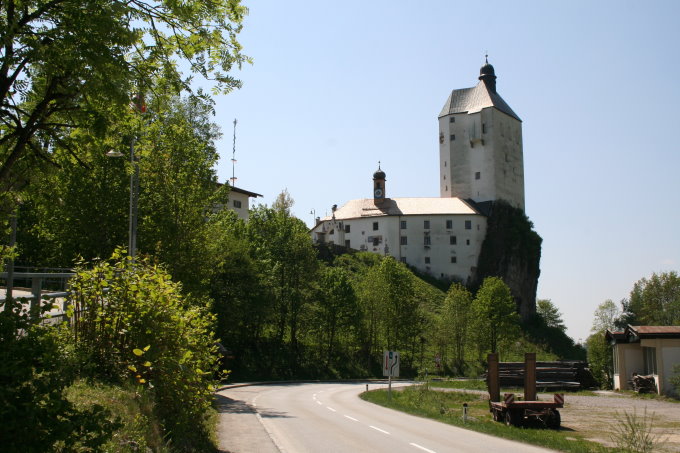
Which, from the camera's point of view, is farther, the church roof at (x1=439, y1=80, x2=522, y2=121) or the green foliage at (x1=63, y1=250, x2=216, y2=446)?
the church roof at (x1=439, y1=80, x2=522, y2=121)

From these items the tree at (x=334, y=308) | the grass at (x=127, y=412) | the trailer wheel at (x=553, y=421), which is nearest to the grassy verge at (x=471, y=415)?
the trailer wheel at (x=553, y=421)

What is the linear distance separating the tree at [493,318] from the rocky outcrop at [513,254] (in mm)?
34867

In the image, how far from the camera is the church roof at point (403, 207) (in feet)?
346

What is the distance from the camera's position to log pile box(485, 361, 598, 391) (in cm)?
3859

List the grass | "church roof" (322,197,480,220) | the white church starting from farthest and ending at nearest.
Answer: "church roof" (322,197,480,220)
the white church
the grass

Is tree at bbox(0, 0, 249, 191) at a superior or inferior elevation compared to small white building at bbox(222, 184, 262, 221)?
inferior

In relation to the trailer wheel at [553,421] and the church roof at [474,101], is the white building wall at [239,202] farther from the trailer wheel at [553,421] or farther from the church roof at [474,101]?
the trailer wheel at [553,421]

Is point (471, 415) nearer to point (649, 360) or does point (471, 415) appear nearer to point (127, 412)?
point (649, 360)

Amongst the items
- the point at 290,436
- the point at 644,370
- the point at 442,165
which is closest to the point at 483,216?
the point at 442,165

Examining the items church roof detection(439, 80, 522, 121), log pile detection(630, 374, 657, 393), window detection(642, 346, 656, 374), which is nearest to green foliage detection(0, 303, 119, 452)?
log pile detection(630, 374, 657, 393)

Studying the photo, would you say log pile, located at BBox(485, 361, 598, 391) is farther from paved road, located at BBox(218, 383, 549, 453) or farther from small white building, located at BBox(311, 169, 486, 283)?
small white building, located at BBox(311, 169, 486, 283)

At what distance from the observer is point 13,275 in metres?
10.4

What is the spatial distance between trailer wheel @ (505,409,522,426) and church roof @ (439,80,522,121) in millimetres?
95097

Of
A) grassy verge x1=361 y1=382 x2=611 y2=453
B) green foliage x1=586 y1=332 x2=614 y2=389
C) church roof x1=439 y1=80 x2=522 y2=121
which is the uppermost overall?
church roof x1=439 y1=80 x2=522 y2=121
